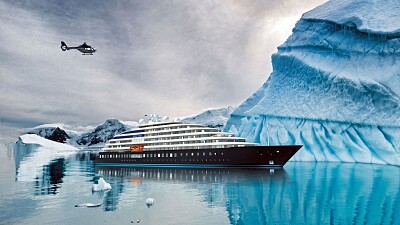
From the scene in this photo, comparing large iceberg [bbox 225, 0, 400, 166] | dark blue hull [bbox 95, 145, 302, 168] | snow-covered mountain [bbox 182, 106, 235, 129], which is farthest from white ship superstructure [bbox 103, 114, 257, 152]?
snow-covered mountain [bbox 182, 106, 235, 129]

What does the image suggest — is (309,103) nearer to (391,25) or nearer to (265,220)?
(391,25)

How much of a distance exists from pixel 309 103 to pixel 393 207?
38.2 metres

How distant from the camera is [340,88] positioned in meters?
54.3

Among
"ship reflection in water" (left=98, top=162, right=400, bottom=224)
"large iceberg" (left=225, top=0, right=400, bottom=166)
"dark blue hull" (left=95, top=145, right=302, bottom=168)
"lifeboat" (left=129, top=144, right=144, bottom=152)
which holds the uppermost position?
"large iceberg" (left=225, top=0, right=400, bottom=166)

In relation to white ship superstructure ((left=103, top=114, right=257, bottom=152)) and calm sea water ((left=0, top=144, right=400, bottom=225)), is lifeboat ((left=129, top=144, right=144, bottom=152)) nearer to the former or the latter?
white ship superstructure ((left=103, top=114, right=257, bottom=152))

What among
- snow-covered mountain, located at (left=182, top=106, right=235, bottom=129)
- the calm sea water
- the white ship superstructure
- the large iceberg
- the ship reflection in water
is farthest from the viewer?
snow-covered mountain, located at (left=182, top=106, right=235, bottom=129)

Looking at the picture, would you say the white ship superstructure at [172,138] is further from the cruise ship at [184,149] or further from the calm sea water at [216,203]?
the calm sea water at [216,203]

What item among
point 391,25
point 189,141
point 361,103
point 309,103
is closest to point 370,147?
point 361,103

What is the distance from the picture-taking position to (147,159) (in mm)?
53406

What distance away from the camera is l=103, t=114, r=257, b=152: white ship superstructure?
4669 cm

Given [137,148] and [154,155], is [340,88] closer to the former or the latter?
[154,155]

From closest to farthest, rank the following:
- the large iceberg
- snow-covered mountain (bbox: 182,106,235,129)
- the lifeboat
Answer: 1. the large iceberg
2. the lifeboat
3. snow-covered mountain (bbox: 182,106,235,129)

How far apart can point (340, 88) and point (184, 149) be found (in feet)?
80.5

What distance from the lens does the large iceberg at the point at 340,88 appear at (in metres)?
51.2
